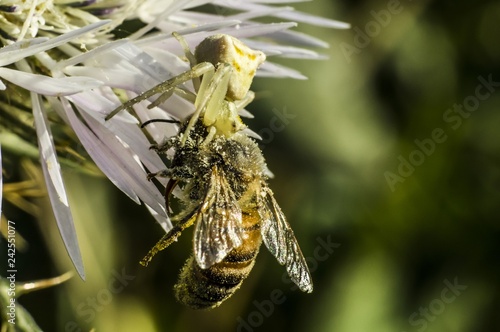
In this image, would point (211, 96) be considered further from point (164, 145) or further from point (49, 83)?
point (49, 83)

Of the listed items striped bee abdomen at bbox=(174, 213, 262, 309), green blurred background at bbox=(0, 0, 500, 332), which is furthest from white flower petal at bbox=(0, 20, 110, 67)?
green blurred background at bbox=(0, 0, 500, 332)

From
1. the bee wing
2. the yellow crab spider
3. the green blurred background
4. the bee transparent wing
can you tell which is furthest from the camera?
the green blurred background

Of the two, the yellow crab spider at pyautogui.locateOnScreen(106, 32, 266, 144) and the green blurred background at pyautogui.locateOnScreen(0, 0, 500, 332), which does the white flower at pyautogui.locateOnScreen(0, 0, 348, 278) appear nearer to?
the yellow crab spider at pyautogui.locateOnScreen(106, 32, 266, 144)

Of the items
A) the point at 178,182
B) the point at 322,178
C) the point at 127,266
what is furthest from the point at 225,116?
the point at 322,178

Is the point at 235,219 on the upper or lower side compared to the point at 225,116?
lower

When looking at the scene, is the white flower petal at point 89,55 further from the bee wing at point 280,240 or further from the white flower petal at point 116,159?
the bee wing at point 280,240

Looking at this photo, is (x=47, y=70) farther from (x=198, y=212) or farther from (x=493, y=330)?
(x=493, y=330)
